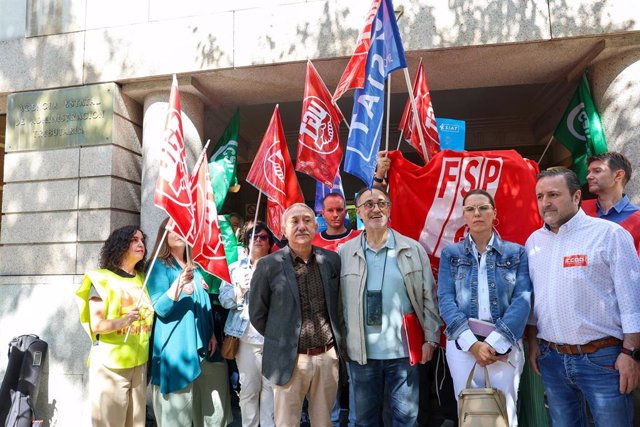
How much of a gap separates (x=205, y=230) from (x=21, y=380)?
3.24 metres

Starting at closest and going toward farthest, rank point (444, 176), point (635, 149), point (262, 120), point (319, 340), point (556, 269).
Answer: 1. point (556, 269)
2. point (319, 340)
3. point (444, 176)
4. point (635, 149)
5. point (262, 120)

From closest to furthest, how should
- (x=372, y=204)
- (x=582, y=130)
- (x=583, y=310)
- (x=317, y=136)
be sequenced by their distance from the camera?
(x=583, y=310), (x=372, y=204), (x=317, y=136), (x=582, y=130)

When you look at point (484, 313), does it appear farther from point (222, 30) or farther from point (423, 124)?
point (222, 30)

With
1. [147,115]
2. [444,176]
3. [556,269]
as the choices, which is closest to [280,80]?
[147,115]

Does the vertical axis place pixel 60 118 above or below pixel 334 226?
above

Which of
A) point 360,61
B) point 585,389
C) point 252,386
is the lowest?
point 252,386

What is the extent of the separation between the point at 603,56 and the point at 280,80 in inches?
151

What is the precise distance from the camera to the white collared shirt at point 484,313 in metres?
3.16

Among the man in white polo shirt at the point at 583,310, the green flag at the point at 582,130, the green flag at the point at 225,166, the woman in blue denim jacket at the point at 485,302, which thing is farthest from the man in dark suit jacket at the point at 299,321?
the green flag at the point at 582,130

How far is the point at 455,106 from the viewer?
371 inches

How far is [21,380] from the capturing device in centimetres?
566

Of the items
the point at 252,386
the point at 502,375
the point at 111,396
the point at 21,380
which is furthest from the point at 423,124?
the point at 21,380

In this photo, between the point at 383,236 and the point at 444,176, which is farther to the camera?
the point at 444,176

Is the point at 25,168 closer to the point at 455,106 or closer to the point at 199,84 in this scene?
the point at 199,84
